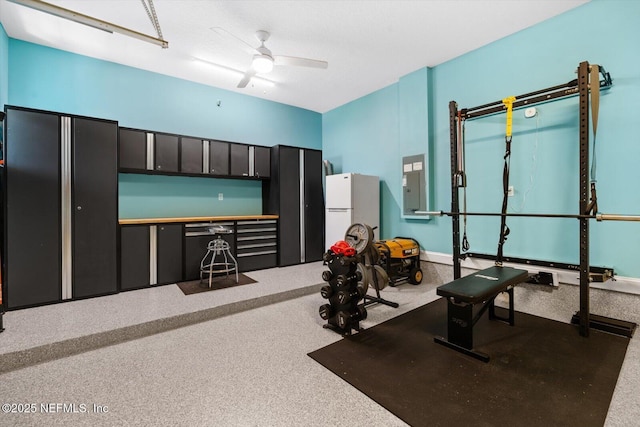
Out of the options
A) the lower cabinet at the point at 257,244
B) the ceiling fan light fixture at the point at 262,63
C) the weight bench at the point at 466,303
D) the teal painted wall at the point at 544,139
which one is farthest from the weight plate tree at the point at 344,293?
the ceiling fan light fixture at the point at 262,63

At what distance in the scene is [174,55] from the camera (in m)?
3.88

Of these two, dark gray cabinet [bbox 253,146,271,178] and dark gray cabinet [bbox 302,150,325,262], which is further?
dark gray cabinet [bbox 302,150,325,262]

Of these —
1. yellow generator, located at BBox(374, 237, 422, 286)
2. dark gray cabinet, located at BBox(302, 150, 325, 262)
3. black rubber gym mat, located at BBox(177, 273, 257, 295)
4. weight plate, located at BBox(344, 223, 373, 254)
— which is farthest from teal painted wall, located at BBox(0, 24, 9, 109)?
yellow generator, located at BBox(374, 237, 422, 286)

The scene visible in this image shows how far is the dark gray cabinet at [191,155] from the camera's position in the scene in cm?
440

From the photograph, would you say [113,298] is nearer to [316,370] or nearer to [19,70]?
[316,370]

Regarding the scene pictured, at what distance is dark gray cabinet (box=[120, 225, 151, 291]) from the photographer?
3.68m

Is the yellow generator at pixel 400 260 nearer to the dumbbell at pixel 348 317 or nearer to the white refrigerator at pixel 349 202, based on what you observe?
the white refrigerator at pixel 349 202

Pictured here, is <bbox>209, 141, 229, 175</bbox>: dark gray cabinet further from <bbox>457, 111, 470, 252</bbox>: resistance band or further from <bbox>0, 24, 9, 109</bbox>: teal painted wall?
<bbox>457, 111, 470, 252</bbox>: resistance band

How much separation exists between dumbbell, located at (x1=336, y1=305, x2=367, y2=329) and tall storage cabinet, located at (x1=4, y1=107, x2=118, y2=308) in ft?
9.90

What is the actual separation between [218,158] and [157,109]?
1.17 meters

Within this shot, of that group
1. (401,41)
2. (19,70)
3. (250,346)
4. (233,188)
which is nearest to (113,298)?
(250,346)

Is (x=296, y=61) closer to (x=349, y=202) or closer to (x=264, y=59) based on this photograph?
(x=264, y=59)

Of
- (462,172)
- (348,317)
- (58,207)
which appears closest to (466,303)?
(348,317)

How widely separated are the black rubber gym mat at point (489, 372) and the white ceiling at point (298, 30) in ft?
11.2
